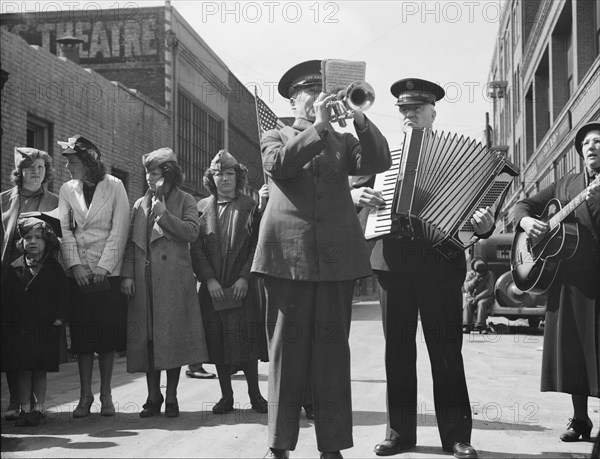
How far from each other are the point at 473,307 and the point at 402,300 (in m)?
13.5

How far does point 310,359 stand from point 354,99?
1410 mm

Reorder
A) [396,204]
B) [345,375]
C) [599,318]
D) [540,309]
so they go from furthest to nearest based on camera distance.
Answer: [540,309] → [599,318] → [396,204] → [345,375]

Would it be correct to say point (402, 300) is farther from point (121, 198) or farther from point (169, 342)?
point (121, 198)

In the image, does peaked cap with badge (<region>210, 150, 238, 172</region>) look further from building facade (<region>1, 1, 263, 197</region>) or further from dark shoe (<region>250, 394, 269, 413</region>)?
building facade (<region>1, 1, 263, 197</region>)

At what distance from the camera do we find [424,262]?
15.7 feet

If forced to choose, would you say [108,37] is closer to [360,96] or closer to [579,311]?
[579,311]

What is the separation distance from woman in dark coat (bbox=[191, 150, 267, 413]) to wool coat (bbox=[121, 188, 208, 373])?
5.4 inches

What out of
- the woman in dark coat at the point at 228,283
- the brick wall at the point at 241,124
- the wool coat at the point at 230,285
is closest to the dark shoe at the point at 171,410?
the woman in dark coat at the point at 228,283

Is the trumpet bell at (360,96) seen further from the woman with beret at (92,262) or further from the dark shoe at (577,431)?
the woman with beret at (92,262)

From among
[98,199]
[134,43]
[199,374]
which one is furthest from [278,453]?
[134,43]

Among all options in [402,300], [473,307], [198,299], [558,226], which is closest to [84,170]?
[198,299]

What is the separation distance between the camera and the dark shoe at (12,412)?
18.9 ft

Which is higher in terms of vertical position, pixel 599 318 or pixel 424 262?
pixel 424 262

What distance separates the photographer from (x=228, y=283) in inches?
255
